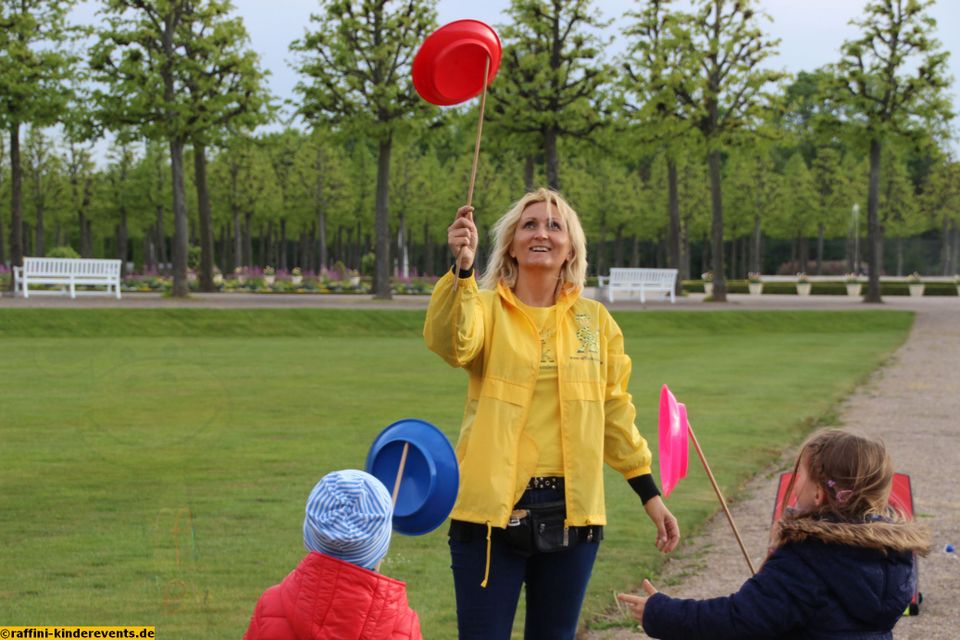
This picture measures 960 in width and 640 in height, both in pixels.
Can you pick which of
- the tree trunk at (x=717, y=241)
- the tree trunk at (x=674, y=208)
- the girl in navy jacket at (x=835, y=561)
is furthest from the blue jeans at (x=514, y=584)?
the tree trunk at (x=674, y=208)

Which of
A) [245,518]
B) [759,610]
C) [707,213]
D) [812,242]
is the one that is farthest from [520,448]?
[812,242]

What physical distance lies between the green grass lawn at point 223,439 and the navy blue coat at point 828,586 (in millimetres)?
2345

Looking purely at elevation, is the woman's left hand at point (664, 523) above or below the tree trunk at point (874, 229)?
below

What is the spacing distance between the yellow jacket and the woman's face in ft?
0.34

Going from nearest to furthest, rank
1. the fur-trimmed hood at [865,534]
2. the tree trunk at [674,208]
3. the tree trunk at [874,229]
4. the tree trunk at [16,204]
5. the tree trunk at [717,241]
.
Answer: the fur-trimmed hood at [865,534]
the tree trunk at [16,204]
the tree trunk at [717,241]
the tree trunk at [874,229]
the tree trunk at [674,208]

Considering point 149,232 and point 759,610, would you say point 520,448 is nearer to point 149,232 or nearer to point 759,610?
point 759,610

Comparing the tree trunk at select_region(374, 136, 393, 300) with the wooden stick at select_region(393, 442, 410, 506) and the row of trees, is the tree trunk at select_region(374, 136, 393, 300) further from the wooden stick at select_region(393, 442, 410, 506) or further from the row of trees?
the wooden stick at select_region(393, 442, 410, 506)

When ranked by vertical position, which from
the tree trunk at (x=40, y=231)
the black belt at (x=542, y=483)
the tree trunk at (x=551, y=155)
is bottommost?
the black belt at (x=542, y=483)

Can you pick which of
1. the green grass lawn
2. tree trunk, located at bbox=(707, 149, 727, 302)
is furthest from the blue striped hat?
tree trunk, located at bbox=(707, 149, 727, 302)

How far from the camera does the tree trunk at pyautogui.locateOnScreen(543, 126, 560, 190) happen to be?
1211 inches

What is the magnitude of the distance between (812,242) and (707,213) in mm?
21697

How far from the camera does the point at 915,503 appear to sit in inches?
294

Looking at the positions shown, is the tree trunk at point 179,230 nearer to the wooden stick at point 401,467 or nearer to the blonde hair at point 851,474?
the wooden stick at point 401,467

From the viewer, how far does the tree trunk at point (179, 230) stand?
94.0ft
